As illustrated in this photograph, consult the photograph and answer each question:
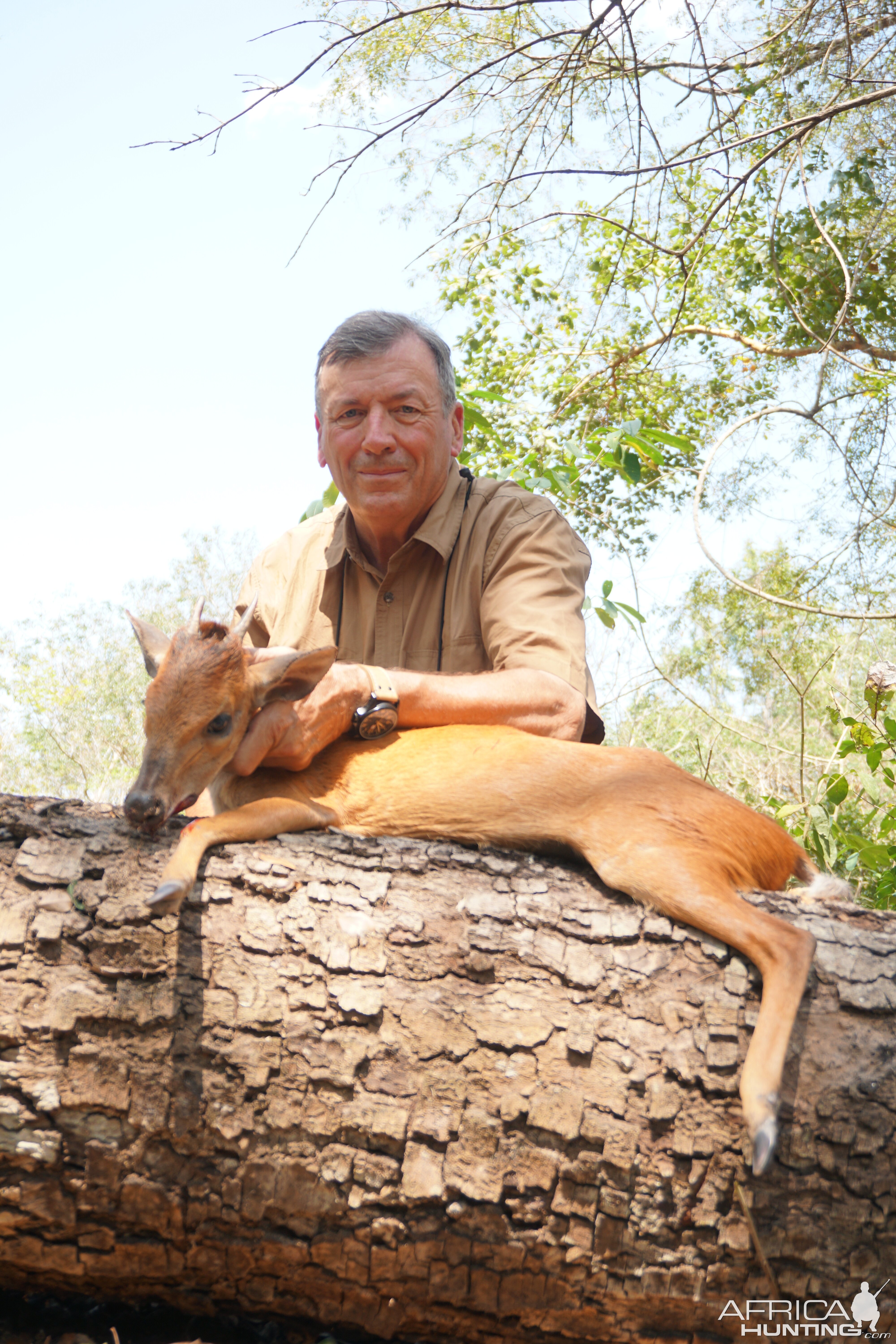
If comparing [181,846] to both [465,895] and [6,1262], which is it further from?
[6,1262]

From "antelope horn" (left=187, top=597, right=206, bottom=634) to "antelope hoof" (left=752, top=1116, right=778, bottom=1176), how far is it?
2.28 metres

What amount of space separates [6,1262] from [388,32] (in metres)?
6.11

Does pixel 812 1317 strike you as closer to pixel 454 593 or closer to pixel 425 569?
pixel 454 593

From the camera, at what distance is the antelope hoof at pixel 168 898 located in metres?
2.65

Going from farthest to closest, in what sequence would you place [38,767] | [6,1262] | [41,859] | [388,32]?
[38,767] < [388,32] < [41,859] < [6,1262]

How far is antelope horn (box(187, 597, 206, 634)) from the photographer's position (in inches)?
137

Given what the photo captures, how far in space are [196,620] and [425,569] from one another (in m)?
1.45

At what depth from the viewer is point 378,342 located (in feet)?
14.7

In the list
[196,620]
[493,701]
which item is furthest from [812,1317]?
[196,620]

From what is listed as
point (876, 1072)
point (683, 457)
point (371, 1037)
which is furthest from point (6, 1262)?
point (683, 457)

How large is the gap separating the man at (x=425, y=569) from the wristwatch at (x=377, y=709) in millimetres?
12

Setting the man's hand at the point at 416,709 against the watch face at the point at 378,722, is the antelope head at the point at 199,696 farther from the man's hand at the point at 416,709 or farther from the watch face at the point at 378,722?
the watch face at the point at 378,722

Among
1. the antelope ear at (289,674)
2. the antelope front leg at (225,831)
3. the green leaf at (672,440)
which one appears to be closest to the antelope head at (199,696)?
the antelope ear at (289,674)

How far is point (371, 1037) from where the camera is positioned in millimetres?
2619
